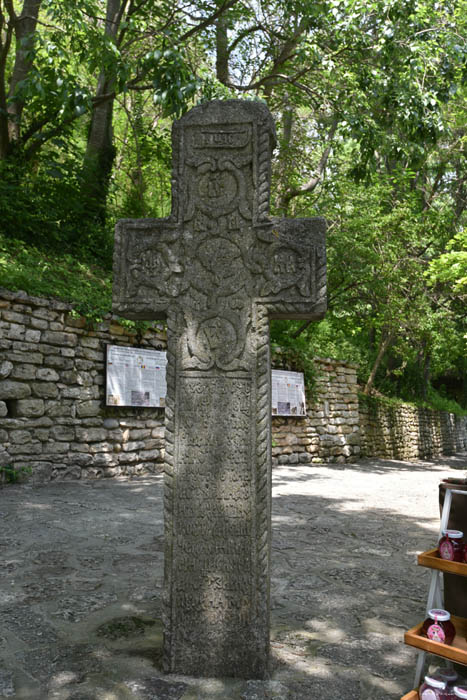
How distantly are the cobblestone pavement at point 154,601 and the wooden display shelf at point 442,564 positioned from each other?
18.0 inches

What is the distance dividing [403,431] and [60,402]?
12083 millimetres

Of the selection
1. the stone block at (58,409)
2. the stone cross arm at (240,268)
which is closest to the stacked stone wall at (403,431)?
the stone block at (58,409)

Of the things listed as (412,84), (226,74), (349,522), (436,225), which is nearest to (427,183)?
(436,225)

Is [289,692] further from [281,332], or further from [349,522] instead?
[281,332]

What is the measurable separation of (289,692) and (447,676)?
1.85ft

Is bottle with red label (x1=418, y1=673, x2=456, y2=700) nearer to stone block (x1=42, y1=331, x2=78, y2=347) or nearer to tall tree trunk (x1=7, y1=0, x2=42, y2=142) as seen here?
stone block (x1=42, y1=331, x2=78, y2=347)

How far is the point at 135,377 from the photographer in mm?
7742

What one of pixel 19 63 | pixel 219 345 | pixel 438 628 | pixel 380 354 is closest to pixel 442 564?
pixel 438 628

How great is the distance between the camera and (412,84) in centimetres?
767

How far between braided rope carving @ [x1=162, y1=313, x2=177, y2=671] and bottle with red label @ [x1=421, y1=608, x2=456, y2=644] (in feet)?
3.24

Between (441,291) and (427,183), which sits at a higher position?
(427,183)

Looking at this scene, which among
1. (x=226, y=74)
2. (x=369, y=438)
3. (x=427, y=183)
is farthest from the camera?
(x=427, y=183)

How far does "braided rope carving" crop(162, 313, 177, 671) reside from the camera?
2.16 metres

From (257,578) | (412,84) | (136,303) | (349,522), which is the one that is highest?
(412,84)
